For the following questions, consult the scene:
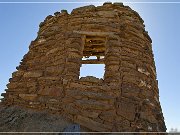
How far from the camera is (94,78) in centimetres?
491

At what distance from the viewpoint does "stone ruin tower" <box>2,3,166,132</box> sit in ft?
14.9

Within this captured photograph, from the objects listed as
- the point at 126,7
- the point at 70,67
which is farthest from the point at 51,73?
the point at 126,7

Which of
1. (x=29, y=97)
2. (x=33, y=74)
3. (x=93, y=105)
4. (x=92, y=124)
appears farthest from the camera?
(x=33, y=74)

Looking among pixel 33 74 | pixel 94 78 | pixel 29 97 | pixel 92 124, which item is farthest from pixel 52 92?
pixel 92 124

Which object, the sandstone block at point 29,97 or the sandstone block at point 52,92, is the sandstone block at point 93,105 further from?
the sandstone block at point 29,97

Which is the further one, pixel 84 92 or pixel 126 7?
pixel 126 7

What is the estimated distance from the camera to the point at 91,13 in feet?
19.8

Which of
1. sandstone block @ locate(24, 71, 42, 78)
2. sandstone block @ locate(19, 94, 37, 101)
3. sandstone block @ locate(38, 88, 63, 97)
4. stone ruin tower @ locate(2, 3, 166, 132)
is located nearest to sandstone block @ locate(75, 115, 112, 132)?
stone ruin tower @ locate(2, 3, 166, 132)

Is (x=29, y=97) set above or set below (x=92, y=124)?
above

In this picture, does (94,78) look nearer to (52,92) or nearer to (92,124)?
(52,92)

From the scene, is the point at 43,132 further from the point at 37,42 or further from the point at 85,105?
the point at 37,42

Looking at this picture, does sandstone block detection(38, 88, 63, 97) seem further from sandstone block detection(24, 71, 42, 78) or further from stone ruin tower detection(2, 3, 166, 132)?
sandstone block detection(24, 71, 42, 78)

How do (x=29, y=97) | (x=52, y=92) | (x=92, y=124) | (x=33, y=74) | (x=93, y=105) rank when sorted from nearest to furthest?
(x=92, y=124), (x=93, y=105), (x=52, y=92), (x=29, y=97), (x=33, y=74)

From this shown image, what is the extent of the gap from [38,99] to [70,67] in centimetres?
83
